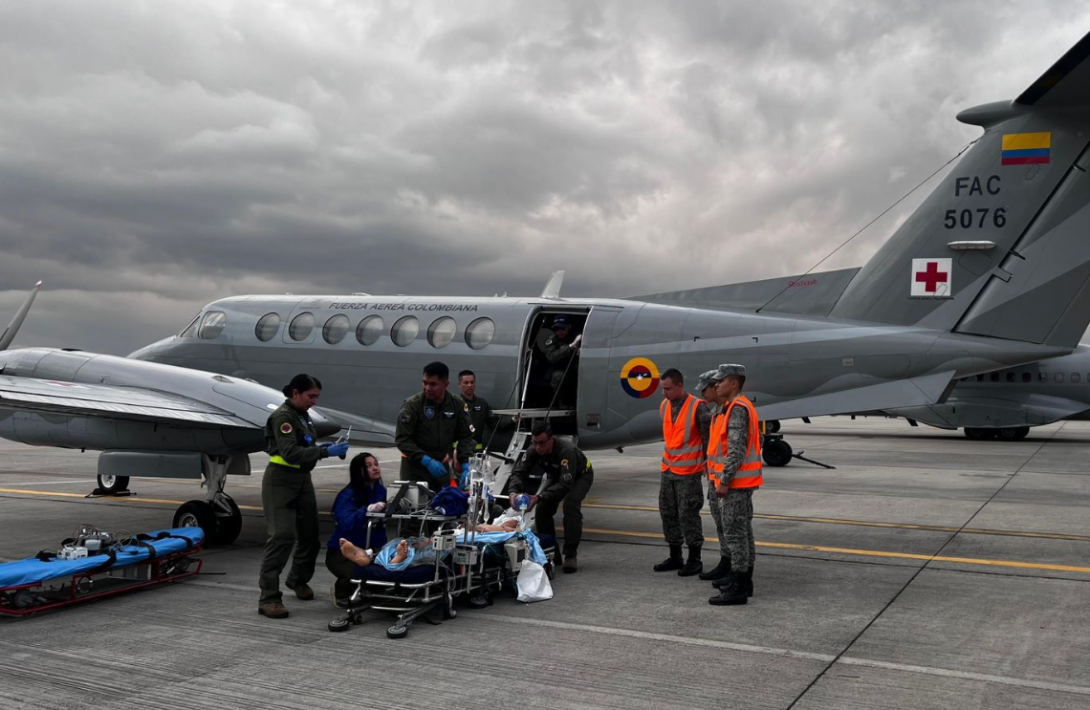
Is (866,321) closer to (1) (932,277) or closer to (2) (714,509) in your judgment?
(1) (932,277)

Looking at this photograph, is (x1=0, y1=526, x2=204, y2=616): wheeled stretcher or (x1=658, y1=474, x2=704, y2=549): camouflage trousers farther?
(x1=658, y1=474, x2=704, y2=549): camouflage trousers

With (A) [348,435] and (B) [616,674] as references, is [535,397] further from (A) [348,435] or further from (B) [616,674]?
(B) [616,674]

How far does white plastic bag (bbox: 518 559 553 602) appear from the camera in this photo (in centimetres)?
748

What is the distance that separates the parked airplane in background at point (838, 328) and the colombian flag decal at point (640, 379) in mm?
29

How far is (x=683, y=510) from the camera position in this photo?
28.5ft

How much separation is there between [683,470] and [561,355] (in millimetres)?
4491

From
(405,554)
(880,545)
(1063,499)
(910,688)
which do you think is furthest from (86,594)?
(1063,499)

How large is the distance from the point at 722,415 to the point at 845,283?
564 centimetres

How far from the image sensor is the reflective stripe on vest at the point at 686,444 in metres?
8.69

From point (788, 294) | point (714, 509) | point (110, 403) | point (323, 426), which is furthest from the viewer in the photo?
point (788, 294)

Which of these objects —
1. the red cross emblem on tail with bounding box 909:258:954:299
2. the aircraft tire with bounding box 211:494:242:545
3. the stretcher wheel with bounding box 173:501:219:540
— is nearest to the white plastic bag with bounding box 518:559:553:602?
the aircraft tire with bounding box 211:494:242:545

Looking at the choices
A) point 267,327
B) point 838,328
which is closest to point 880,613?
point 838,328

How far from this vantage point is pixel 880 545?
10.2m

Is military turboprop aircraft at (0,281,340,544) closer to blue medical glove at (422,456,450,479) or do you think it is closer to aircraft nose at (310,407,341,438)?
aircraft nose at (310,407,341,438)
